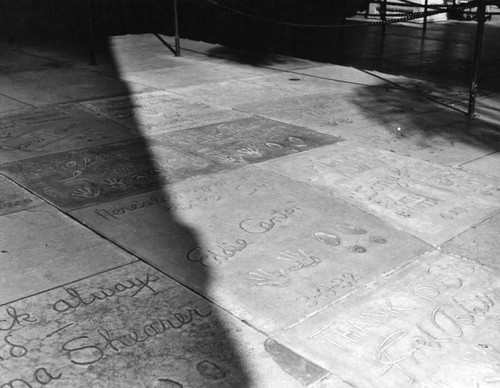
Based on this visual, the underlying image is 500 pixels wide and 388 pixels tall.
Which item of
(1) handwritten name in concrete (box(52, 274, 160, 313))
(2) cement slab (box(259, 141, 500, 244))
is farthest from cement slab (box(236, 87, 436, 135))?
(1) handwritten name in concrete (box(52, 274, 160, 313))

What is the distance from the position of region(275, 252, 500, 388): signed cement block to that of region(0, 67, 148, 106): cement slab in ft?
17.9

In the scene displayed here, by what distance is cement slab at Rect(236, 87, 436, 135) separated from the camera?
7184 mm

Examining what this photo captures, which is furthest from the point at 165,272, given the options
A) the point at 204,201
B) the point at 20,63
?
the point at 20,63

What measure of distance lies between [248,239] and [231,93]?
455 centimetres

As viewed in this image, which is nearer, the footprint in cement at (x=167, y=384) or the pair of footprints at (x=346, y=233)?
the footprint in cement at (x=167, y=384)

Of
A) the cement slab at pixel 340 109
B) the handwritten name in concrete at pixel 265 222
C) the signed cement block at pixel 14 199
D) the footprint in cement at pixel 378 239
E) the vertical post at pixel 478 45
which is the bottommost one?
the cement slab at pixel 340 109

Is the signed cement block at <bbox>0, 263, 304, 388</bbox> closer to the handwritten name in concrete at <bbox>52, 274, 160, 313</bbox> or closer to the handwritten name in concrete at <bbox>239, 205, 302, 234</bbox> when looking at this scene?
the handwritten name in concrete at <bbox>52, 274, 160, 313</bbox>

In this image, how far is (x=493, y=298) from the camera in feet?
11.8

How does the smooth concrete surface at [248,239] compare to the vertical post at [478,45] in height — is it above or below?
below

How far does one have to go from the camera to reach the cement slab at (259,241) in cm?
362

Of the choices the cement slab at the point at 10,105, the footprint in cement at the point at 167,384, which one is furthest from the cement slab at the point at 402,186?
the cement slab at the point at 10,105

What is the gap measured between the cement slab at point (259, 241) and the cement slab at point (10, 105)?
3227 millimetres

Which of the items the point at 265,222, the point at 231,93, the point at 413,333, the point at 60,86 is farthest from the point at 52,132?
the point at 413,333

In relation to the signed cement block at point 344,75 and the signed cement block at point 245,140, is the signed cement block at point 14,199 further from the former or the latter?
the signed cement block at point 344,75
